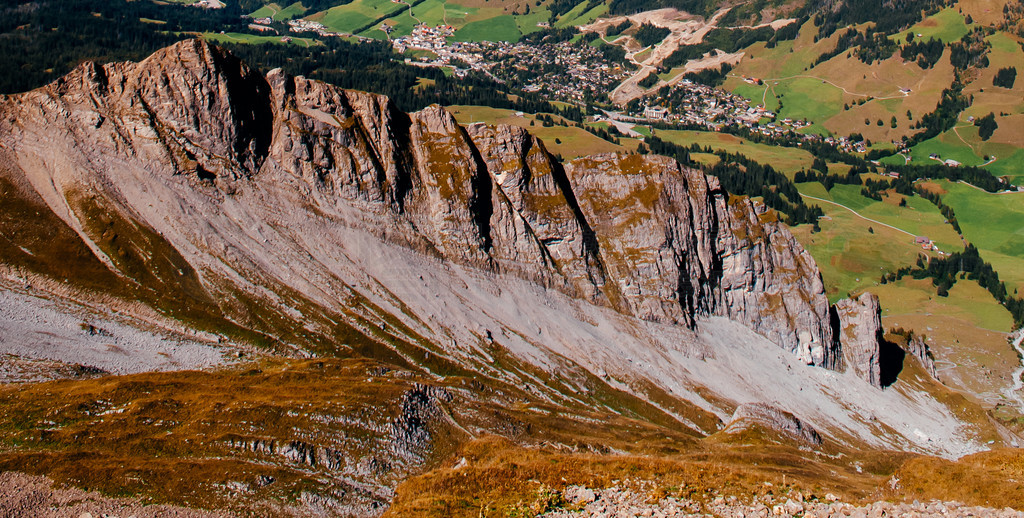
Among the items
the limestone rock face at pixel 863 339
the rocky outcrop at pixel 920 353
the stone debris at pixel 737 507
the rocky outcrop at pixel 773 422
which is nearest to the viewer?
the stone debris at pixel 737 507

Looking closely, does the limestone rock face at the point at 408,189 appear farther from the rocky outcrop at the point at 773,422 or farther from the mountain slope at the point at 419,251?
the rocky outcrop at the point at 773,422

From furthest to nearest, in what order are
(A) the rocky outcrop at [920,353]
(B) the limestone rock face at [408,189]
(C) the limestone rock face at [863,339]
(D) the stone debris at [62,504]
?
(A) the rocky outcrop at [920,353] → (C) the limestone rock face at [863,339] → (B) the limestone rock face at [408,189] → (D) the stone debris at [62,504]

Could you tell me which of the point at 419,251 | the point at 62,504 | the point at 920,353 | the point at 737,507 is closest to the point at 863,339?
the point at 920,353

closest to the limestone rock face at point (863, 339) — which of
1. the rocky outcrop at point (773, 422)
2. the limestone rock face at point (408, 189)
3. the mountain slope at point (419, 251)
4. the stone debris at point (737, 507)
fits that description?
the limestone rock face at point (408, 189)

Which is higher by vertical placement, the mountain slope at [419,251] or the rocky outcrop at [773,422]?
the mountain slope at [419,251]

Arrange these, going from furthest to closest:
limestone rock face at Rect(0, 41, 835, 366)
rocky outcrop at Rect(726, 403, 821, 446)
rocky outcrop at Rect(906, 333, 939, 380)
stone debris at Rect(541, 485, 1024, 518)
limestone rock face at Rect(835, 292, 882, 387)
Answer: rocky outcrop at Rect(906, 333, 939, 380) → limestone rock face at Rect(835, 292, 882, 387) → limestone rock face at Rect(0, 41, 835, 366) → rocky outcrop at Rect(726, 403, 821, 446) → stone debris at Rect(541, 485, 1024, 518)

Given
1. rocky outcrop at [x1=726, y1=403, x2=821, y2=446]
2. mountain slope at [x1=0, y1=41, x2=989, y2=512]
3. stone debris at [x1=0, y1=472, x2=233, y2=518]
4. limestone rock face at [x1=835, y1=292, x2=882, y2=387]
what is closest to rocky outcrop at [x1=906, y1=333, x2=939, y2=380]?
mountain slope at [x1=0, y1=41, x2=989, y2=512]

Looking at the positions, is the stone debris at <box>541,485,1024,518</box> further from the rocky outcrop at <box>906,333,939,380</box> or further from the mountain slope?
the rocky outcrop at <box>906,333,939,380</box>
